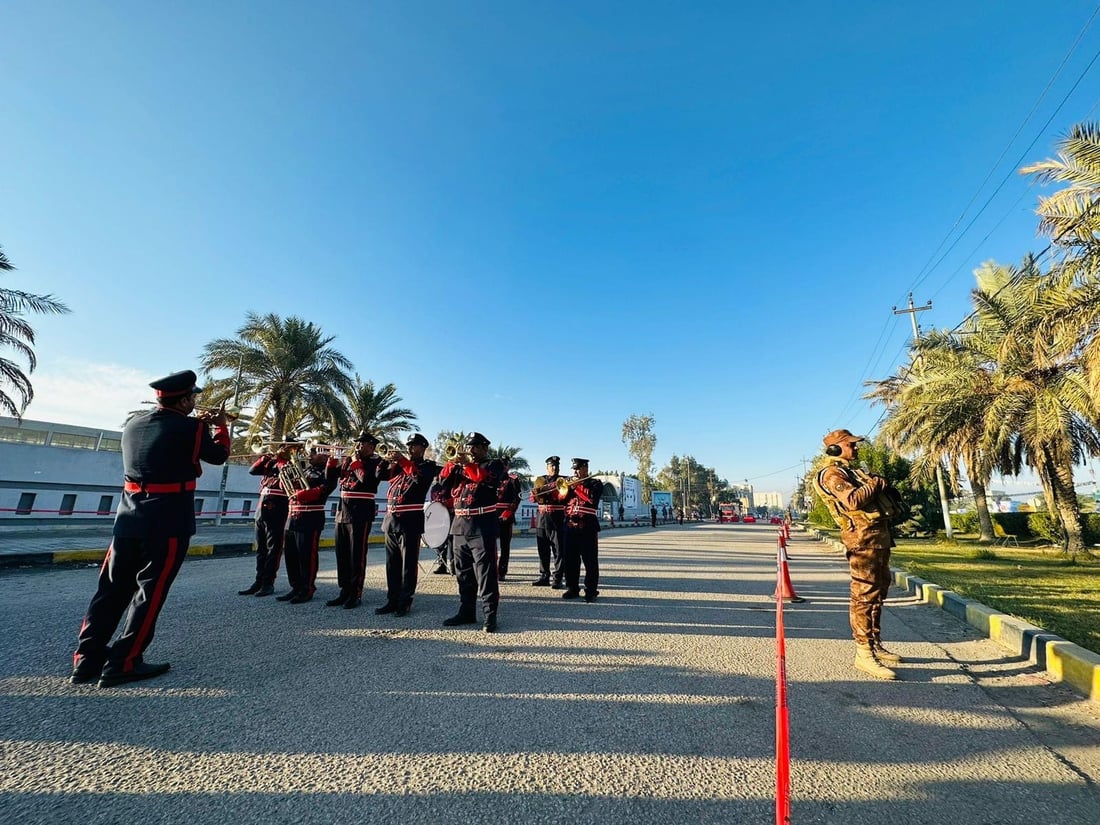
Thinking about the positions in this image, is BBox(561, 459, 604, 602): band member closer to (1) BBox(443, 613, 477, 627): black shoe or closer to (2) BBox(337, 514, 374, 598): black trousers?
(1) BBox(443, 613, 477, 627): black shoe

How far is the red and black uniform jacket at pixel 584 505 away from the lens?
22.5ft

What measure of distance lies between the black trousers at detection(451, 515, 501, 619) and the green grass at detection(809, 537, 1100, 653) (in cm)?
521

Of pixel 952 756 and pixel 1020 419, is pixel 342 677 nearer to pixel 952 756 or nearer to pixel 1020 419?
pixel 952 756

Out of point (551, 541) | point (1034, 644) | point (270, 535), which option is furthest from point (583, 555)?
point (1034, 644)

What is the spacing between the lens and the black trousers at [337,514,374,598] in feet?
19.3

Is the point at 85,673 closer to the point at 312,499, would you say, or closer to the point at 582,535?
the point at 312,499

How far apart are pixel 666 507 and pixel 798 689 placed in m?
56.9

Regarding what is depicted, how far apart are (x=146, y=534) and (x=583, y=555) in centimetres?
488

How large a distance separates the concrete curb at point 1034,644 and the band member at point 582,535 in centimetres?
434

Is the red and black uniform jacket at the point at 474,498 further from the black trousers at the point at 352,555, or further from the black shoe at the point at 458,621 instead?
the black trousers at the point at 352,555

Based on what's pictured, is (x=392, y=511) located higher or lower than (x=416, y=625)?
higher

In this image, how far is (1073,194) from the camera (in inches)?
352

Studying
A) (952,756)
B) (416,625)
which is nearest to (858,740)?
(952,756)

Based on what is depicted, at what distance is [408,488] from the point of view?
231 inches
